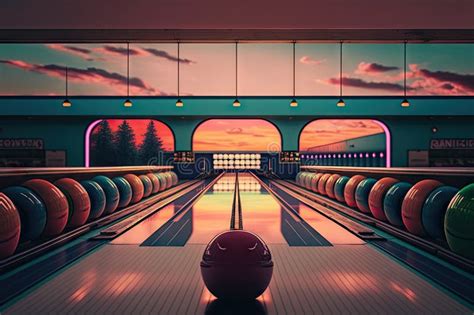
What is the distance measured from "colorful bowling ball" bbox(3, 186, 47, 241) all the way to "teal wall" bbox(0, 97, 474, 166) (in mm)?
14667

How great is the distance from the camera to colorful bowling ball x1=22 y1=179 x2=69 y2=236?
4879mm

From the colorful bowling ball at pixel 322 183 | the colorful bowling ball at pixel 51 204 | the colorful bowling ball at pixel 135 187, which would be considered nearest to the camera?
the colorful bowling ball at pixel 51 204

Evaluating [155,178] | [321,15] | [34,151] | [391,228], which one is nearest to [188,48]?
[155,178]

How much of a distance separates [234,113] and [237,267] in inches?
656

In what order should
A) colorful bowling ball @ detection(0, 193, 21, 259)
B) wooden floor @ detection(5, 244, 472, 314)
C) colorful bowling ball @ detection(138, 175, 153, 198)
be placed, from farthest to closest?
colorful bowling ball @ detection(138, 175, 153, 198) → colorful bowling ball @ detection(0, 193, 21, 259) → wooden floor @ detection(5, 244, 472, 314)

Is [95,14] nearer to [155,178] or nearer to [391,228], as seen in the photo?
[391,228]

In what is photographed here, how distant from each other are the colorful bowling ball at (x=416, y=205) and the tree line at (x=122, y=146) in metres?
39.2

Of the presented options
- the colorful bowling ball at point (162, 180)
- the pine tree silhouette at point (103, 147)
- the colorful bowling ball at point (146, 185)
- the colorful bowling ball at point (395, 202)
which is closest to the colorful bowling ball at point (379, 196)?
the colorful bowling ball at point (395, 202)

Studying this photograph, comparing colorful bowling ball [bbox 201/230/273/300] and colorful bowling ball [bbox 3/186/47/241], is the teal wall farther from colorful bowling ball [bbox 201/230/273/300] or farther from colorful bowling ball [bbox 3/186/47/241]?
colorful bowling ball [bbox 201/230/273/300]

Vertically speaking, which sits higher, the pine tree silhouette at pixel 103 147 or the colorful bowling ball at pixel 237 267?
the pine tree silhouette at pixel 103 147

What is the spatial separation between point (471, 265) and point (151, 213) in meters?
5.76

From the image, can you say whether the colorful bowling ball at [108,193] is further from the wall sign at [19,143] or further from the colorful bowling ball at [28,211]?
Result: the wall sign at [19,143]

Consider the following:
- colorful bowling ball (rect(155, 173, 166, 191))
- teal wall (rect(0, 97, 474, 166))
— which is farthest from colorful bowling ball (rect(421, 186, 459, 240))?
teal wall (rect(0, 97, 474, 166))

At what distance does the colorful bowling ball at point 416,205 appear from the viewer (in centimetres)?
497
